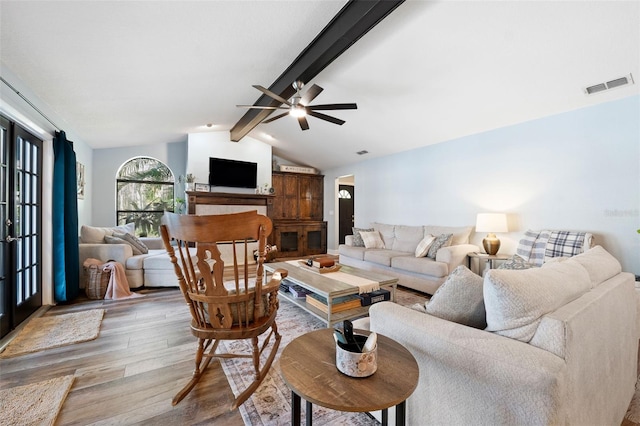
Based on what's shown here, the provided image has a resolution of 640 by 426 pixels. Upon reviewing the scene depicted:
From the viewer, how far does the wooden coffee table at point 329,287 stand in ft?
7.34

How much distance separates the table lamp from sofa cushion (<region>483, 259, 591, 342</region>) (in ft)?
9.12

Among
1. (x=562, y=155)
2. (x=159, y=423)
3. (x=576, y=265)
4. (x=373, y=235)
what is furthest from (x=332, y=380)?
(x=373, y=235)

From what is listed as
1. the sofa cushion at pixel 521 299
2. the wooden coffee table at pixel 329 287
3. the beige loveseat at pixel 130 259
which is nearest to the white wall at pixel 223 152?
the beige loveseat at pixel 130 259

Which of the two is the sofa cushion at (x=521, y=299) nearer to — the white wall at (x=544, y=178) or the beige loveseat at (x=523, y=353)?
the beige loveseat at (x=523, y=353)

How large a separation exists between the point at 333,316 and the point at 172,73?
2.99 m

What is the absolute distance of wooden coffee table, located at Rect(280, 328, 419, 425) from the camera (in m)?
0.75

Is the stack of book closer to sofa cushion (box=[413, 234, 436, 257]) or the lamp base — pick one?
sofa cushion (box=[413, 234, 436, 257])

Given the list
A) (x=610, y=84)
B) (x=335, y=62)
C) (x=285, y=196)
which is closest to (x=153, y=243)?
(x=285, y=196)

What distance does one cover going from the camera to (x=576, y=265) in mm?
1313

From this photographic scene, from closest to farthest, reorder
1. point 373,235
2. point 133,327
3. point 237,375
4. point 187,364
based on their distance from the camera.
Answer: point 237,375
point 187,364
point 133,327
point 373,235

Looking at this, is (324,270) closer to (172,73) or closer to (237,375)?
(237,375)

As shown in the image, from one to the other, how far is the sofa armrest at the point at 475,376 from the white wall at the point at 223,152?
547 cm

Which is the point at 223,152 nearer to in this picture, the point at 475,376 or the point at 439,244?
the point at 439,244

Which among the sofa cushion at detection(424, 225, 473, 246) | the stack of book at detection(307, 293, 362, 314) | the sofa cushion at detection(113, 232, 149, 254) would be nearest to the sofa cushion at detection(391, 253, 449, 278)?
the sofa cushion at detection(424, 225, 473, 246)
